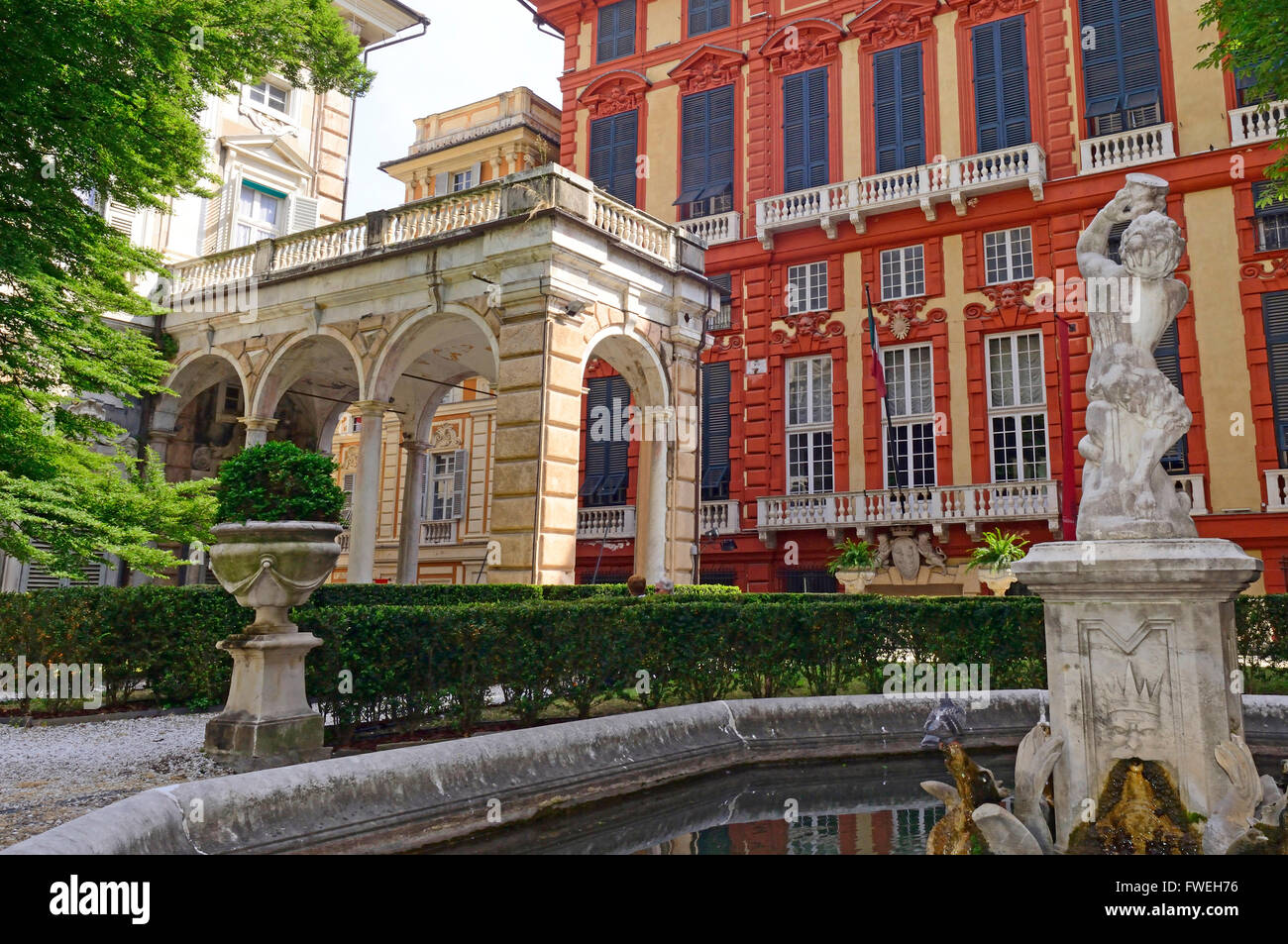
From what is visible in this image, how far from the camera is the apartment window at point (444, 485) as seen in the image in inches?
1143

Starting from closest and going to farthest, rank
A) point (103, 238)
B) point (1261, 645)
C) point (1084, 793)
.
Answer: point (1084, 793)
point (1261, 645)
point (103, 238)

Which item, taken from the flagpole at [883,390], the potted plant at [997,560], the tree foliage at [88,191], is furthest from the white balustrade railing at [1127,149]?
the tree foliage at [88,191]

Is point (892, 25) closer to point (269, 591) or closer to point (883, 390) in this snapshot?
point (883, 390)

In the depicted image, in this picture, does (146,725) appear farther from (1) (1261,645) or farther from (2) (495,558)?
(1) (1261,645)

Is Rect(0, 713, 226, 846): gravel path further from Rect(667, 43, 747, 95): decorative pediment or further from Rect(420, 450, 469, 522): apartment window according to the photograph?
Rect(667, 43, 747, 95): decorative pediment

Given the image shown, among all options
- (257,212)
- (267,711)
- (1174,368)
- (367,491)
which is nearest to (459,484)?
(257,212)

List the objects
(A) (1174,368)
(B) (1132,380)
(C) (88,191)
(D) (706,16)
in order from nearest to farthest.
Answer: (B) (1132,380), (C) (88,191), (A) (1174,368), (D) (706,16)

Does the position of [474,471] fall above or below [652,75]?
below

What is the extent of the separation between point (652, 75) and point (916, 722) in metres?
25.8

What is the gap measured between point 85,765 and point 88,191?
756cm

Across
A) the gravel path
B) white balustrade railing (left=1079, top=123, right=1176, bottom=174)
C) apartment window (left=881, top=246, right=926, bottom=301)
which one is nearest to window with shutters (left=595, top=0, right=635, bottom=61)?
apartment window (left=881, top=246, right=926, bottom=301)

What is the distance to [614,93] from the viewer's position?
28.7 meters

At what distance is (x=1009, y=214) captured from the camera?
72.6 ft
